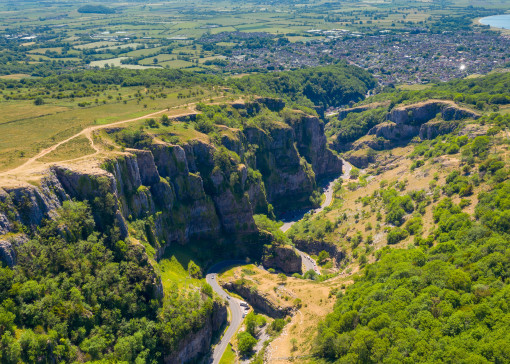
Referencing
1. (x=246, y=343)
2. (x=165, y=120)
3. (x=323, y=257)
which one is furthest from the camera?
(x=323, y=257)

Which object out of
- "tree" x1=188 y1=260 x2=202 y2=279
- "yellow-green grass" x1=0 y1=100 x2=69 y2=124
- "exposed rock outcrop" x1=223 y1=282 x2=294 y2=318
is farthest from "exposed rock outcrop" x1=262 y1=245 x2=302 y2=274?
"yellow-green grass" x1=0 y1=100 x2=69 y2=124

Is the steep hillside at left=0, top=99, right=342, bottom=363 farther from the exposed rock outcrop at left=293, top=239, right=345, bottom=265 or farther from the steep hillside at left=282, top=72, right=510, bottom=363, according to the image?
the steep hillside at left=282, top=72, right=510, bottom=363

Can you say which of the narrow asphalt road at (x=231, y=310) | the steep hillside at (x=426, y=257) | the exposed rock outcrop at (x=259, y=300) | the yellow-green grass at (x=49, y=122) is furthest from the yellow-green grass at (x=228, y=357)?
the yellow-green grass at (x=49, y=122)

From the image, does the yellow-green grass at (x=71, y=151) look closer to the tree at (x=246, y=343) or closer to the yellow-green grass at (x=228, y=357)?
the tree at (x=246, y=343)

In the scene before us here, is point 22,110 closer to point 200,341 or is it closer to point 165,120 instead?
point 165,120

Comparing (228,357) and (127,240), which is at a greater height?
(127,240)

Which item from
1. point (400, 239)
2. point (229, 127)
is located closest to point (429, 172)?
point (400, 239)

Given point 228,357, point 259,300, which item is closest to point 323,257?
point 259,300
